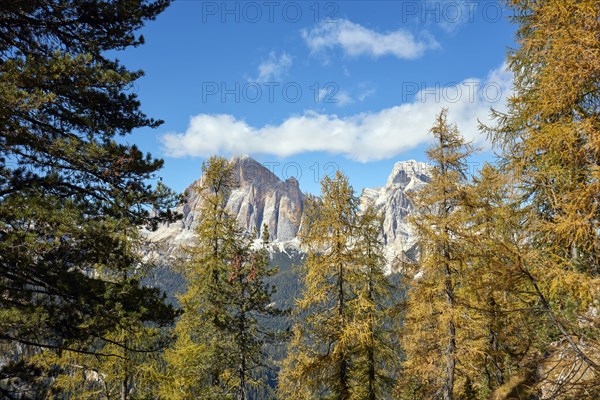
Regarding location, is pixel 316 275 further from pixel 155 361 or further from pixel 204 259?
pixel 155 361

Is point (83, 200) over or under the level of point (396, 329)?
over

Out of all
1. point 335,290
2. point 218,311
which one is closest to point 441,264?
point 335,290

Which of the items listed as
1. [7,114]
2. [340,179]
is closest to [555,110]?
[340,179]

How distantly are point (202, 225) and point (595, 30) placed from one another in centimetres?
1414

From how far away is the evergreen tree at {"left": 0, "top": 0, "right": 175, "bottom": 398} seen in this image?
618cm

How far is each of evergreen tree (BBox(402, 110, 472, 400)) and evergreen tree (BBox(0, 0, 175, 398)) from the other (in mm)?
8649

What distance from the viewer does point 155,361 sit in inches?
494

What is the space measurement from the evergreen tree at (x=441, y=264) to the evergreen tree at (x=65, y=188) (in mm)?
8649

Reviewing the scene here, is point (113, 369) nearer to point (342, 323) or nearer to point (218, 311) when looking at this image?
point (218, 311)

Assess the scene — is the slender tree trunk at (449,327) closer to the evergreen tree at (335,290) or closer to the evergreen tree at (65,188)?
the evergreen tree at (335,290)

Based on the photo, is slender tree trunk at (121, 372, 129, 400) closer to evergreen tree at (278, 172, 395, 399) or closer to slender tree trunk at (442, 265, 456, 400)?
evergreen tree at (278, 172, 395, 399)

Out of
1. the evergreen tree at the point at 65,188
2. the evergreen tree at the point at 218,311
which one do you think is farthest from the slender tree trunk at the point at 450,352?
the evergreen tree at the point at 65,188

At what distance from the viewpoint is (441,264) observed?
39.4 ft

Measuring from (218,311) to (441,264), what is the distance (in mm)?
8955
